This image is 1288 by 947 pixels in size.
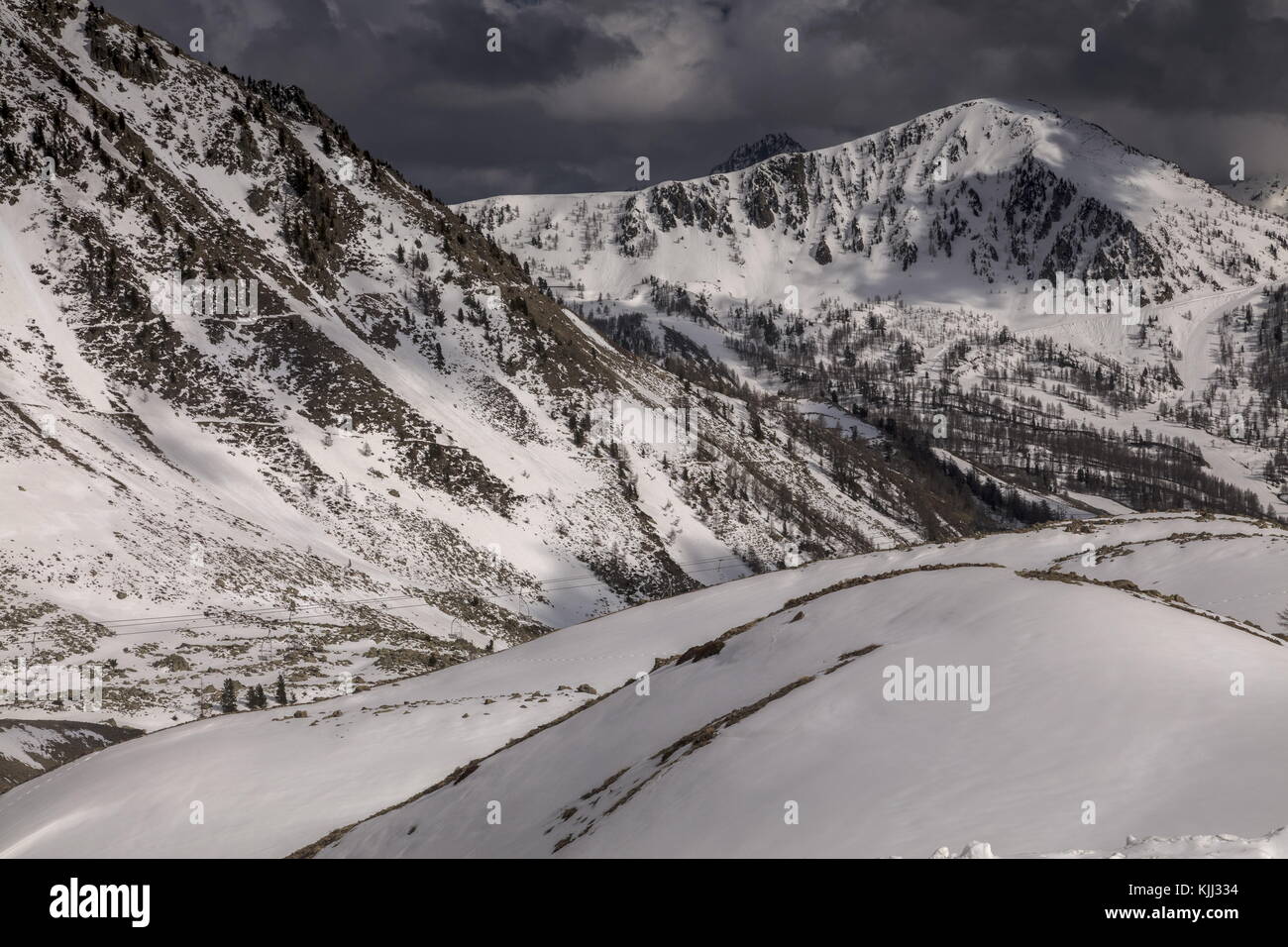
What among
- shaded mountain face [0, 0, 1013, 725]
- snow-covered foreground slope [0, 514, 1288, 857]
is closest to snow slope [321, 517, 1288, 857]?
snow-covered foreground slope [0, 514, 1288, 857]

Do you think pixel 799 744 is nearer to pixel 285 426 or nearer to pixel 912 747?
pixel 912 747

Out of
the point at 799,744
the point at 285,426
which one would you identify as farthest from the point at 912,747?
the point at 285,426

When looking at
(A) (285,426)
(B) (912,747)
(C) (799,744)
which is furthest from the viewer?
(A) (285,426)

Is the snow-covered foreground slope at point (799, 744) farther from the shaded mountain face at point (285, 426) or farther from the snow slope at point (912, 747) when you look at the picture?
the shaded mountain face at point (285, 426)

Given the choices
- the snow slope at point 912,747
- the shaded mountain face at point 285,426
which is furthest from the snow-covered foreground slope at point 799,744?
the shaded mountain face at point 285,426
